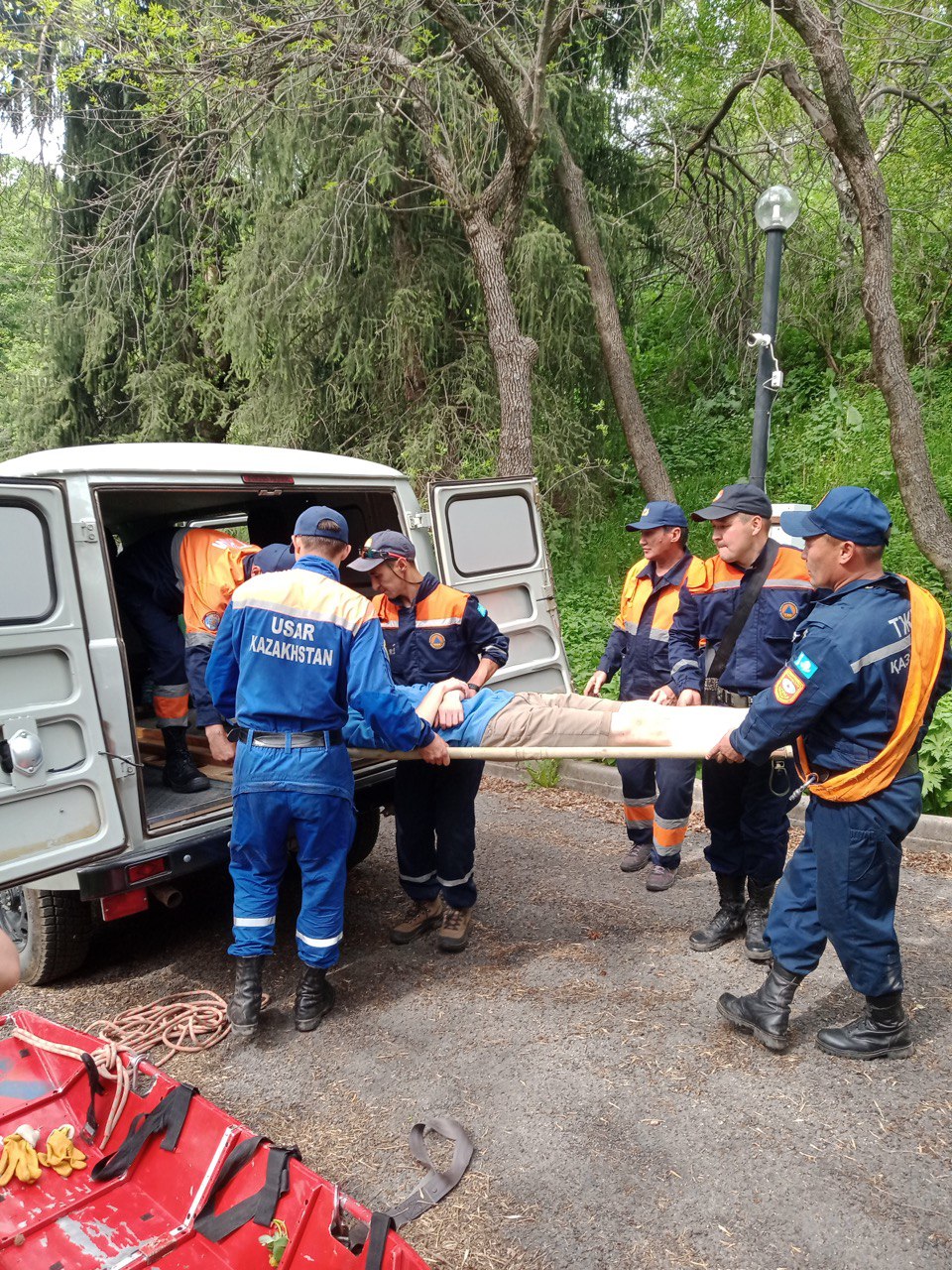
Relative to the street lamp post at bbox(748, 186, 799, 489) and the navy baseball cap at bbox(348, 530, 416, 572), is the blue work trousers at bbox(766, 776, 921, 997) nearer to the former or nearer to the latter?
the navy baseball cap at bbox(348, 530, 416, 572)

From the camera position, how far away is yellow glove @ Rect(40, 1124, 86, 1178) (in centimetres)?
247

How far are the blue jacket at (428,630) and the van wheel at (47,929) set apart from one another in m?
1.69

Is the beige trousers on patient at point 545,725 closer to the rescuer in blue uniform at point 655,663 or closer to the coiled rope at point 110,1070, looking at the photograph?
the rescuer in blue uniform at point 655,663

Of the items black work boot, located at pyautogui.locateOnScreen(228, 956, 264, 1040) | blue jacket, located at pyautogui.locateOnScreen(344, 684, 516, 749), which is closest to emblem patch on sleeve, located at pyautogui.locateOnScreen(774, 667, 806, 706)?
blue jacket, located at pyautogui.locateOnScreen(344, 684, 516, 749)

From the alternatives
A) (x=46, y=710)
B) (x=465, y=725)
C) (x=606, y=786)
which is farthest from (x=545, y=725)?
(x=606, y=786)

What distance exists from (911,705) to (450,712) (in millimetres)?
1744

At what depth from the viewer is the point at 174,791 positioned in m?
4.63

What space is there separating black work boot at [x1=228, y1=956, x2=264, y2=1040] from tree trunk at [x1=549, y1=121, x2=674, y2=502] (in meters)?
7.33

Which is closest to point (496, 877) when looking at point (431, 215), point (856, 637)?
point (856, 637)

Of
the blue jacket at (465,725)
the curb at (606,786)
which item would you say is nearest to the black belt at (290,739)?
the blue jacket at (465,725)

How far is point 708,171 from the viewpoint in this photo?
1003 cm

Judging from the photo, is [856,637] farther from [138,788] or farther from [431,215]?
[431,215]

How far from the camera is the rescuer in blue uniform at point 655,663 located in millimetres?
4566

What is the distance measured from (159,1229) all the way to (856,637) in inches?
101
